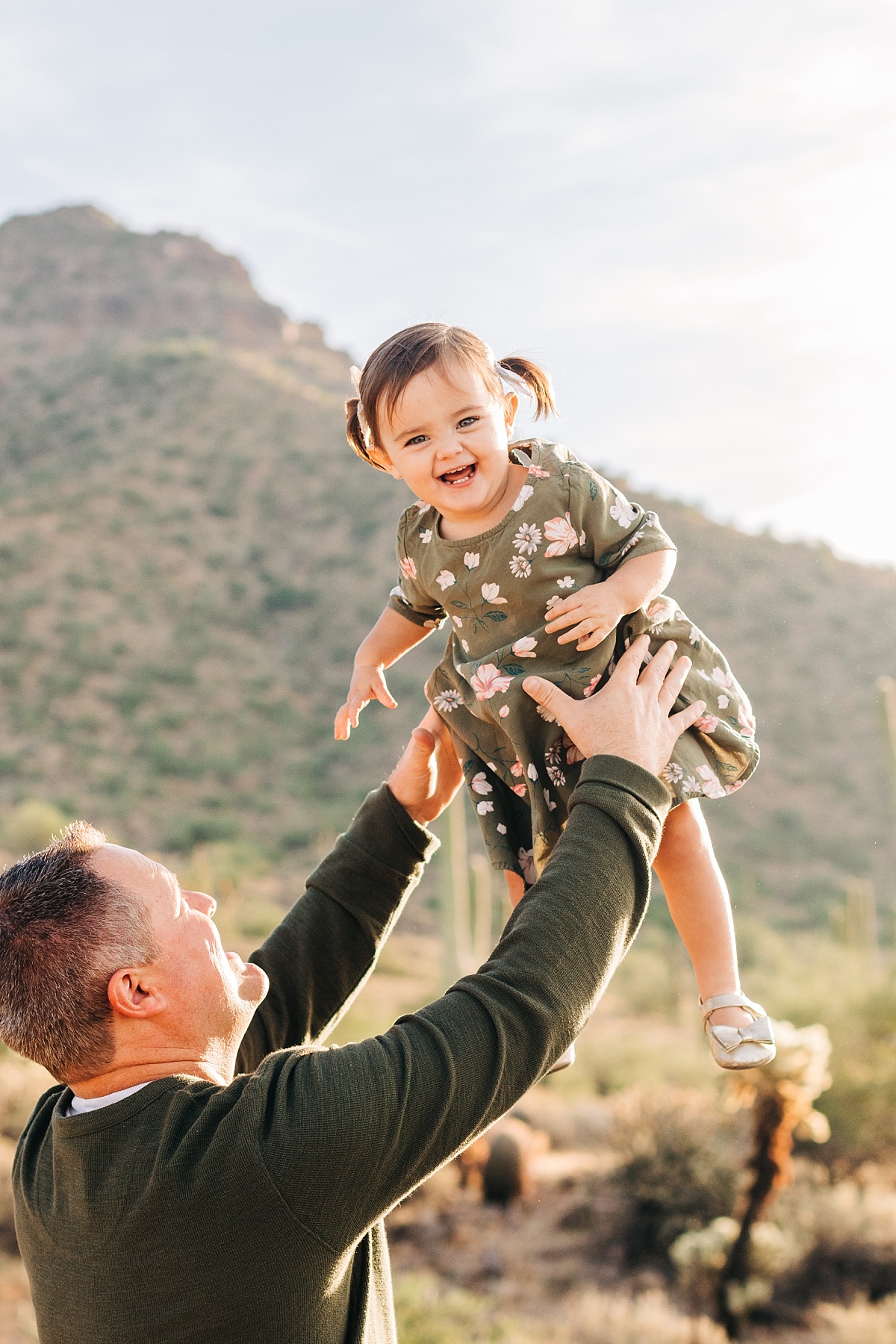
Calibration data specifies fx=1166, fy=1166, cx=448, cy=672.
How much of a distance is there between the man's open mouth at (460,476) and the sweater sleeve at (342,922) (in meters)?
0.85

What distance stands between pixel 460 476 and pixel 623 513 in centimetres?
34

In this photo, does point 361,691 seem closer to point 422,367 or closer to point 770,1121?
point 422,367

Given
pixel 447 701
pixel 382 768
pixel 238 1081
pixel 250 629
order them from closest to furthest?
pixel 238 1081 → pixel 447 701 → pixel 382 768 → pixel 250 629

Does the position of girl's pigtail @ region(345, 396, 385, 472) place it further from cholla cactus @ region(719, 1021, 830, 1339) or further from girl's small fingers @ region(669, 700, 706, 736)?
A: cholla cactus @ region(719, 1021, 830, 1339)

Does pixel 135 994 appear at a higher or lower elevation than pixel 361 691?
lower

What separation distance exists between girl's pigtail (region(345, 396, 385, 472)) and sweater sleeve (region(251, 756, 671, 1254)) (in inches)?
39.1

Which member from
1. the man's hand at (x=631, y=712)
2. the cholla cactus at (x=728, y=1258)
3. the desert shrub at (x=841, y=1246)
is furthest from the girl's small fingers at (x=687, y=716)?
the desert shrub at (x=841, y=1246)

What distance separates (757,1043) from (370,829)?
1.04m

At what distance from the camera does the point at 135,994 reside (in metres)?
2.02

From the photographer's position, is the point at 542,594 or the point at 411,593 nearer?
the point at 542,594

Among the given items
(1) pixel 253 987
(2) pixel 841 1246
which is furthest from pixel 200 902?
(2) pixel 841 1246

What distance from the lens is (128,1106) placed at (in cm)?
193

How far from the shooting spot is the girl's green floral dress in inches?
92.0

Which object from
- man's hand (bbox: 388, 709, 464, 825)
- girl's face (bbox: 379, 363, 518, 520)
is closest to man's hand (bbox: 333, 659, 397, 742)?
man's hand (bbox: 388, 709, 464, 825)
